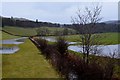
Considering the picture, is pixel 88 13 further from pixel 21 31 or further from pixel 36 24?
pixel 36 24

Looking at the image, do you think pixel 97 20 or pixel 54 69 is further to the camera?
pixel 54 69

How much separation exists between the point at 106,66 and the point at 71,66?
4.66m

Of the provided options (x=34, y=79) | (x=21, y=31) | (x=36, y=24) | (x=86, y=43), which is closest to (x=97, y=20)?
(x=86, y=43)

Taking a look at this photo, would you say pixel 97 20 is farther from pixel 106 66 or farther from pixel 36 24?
pixel 36 24

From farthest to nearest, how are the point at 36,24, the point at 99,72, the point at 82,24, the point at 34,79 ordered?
the point at 36,24
the point at 82,24
the point at 34,79
the point at 99,72

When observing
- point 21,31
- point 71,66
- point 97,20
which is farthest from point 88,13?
point 21,31

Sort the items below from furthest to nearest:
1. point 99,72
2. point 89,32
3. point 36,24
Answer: point 36,24
point 89,32
point 99,72

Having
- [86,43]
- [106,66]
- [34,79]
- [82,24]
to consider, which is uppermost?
[82,24]

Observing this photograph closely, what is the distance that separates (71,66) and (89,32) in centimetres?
307

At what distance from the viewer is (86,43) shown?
48.9ft

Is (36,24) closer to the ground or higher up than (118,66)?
higher up

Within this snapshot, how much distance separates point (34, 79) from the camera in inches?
532

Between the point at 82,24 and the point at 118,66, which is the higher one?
the point at 82,24

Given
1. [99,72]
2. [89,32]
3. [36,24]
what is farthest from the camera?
[36,24]
